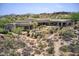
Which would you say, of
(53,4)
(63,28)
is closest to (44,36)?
(63,28)

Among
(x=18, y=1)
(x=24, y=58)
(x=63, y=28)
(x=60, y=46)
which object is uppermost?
(x=18, y=1)

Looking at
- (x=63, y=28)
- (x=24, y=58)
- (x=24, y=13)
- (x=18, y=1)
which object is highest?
(x=18, y=1)

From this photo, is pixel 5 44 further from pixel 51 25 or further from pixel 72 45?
pixel 72 45

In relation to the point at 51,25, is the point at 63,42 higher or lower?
lower

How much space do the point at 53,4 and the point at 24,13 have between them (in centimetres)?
29

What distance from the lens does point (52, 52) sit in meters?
1.30

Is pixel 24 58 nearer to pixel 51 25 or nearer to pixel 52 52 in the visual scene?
pixel 52 52

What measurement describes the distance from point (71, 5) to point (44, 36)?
1.26ft

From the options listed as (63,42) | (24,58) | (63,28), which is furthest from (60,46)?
(24,58)

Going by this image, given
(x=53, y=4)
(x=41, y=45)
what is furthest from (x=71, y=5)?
(x=41, y=45)

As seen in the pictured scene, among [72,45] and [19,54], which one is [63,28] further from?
[19,54]

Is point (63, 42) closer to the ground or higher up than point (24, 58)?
higher up

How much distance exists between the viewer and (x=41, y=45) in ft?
4.30

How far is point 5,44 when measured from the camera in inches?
52.0
